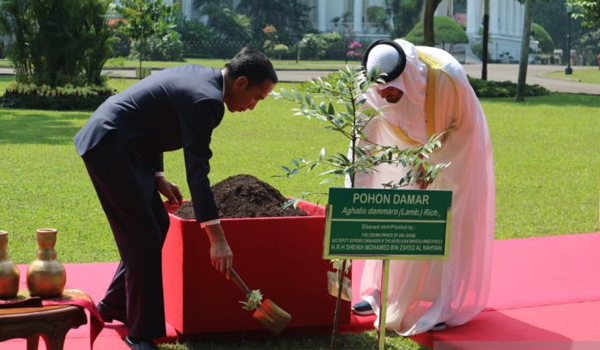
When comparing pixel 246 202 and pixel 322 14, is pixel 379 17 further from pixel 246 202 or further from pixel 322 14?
pixel 246 202

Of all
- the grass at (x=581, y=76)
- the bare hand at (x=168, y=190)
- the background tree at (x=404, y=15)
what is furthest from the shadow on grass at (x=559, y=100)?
the background tree at (x=404, y=15)

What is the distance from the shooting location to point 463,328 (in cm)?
574

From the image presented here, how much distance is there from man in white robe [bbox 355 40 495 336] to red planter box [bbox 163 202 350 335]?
47 centimetres

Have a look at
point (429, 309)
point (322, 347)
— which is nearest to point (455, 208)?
point (429, 309)

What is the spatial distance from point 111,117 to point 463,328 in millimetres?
2259

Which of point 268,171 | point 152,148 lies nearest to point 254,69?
point 152,148

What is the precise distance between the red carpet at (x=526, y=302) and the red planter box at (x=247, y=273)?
27cm

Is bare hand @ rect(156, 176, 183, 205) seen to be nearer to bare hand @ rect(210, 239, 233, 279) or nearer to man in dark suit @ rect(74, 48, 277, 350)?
man in dark suit @ rect(74, 48, 277, 350)

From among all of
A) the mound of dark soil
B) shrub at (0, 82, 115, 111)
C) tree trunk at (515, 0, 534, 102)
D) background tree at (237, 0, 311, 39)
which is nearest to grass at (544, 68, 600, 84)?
tree trunk at (515, 0, 534, 102)

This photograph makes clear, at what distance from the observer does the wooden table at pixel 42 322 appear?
4195mm

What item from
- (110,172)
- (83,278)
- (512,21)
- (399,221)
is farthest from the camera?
(512,21)

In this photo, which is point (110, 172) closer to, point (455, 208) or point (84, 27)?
point (455, 208)

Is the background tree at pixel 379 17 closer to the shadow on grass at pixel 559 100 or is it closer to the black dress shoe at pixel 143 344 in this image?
the shadow on grass at pixel 559 100

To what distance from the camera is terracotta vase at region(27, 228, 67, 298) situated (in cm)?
448
